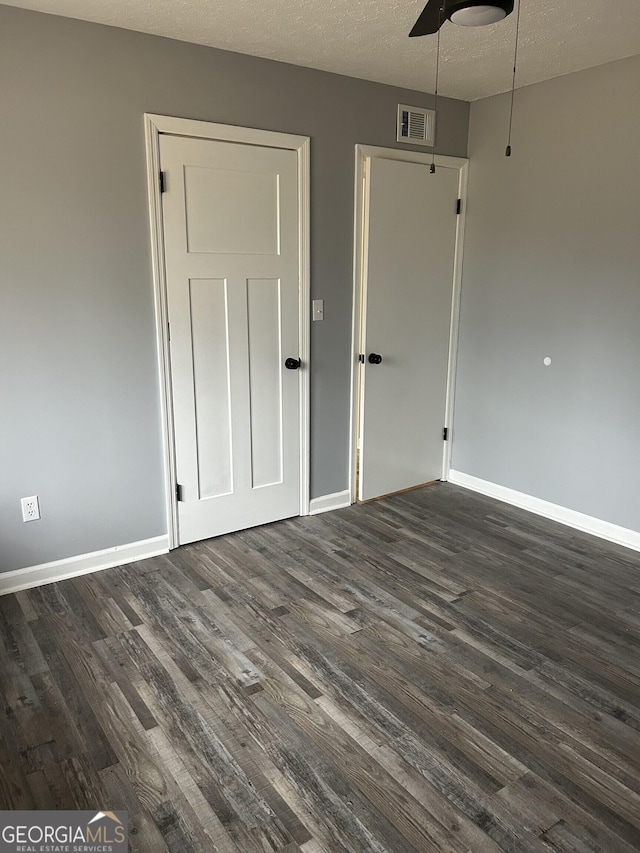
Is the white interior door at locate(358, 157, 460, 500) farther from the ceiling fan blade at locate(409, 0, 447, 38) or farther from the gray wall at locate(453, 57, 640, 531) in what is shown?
the ceiling fan blade at locate(409, 0, 447, 38)

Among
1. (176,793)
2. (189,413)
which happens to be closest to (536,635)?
(176,793)

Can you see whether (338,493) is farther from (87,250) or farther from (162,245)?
(87,250)

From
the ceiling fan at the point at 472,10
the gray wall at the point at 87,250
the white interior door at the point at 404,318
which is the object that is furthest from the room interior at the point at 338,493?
the ceiling fan at the point at 472,10

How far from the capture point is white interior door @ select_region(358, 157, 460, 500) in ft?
12.3

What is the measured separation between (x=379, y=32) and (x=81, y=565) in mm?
2848

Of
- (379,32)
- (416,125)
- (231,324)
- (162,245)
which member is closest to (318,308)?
(231,324)

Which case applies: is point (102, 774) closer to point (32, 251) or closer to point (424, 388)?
point (32, 251)

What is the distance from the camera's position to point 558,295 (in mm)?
3617

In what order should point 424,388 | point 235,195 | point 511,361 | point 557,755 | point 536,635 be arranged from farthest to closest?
point 424,388
point 511,361
point 235,195
point 536,635
point 557,755

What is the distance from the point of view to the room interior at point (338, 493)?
6.20 feet

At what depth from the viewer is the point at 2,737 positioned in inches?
79.7

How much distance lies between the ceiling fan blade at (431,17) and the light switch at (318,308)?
1.75 meters

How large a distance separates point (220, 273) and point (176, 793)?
232 centimetres

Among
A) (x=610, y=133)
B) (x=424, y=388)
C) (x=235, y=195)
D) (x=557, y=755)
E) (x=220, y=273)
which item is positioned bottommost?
(x=557, y=755)
